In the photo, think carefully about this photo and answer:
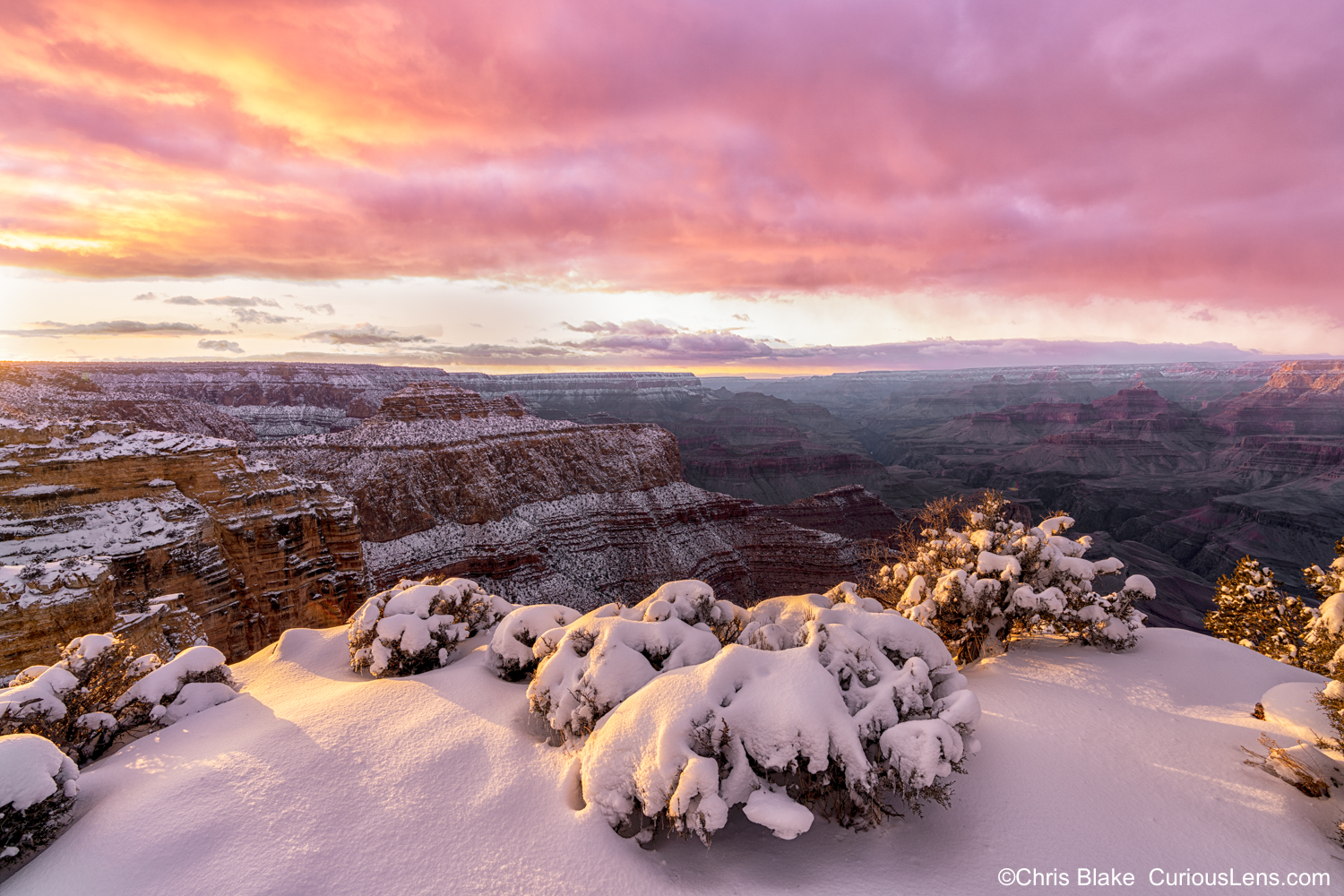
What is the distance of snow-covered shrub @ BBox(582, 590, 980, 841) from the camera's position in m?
6.06

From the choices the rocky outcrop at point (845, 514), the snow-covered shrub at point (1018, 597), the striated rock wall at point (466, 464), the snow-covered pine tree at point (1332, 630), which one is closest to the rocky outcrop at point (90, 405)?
the striated rock wall at point (466, 464)

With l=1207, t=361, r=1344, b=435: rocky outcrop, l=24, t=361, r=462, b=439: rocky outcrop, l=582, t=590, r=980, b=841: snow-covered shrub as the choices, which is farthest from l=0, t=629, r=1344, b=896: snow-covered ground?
l=1207, t=361, r=1344, b=435: rocky outcrop

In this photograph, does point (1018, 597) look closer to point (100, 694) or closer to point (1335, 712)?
point (1335, 712)

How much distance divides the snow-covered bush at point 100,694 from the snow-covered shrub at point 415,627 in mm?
2271

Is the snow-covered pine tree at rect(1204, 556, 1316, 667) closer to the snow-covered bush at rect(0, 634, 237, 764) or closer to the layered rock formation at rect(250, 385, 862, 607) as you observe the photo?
the snow-covered bush at rect(0, 634, 237, 764)

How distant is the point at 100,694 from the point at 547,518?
2052 inches

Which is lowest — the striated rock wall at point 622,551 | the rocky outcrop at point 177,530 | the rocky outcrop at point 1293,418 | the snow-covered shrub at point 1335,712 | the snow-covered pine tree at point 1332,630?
the striated rock wall at point 622,551

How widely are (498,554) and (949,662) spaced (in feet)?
157

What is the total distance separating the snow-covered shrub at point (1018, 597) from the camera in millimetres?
11359

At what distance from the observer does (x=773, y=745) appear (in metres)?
6.33

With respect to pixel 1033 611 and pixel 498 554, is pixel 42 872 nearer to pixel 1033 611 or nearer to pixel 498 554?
pixel 1033 611

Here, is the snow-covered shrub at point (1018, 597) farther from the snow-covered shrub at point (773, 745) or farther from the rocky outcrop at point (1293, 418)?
the rocky outcrop at point (1293, 418)

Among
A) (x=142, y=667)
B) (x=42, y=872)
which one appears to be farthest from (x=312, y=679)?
(x=42, y=872)

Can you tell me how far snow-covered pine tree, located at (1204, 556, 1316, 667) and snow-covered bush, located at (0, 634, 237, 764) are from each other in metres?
23.2
